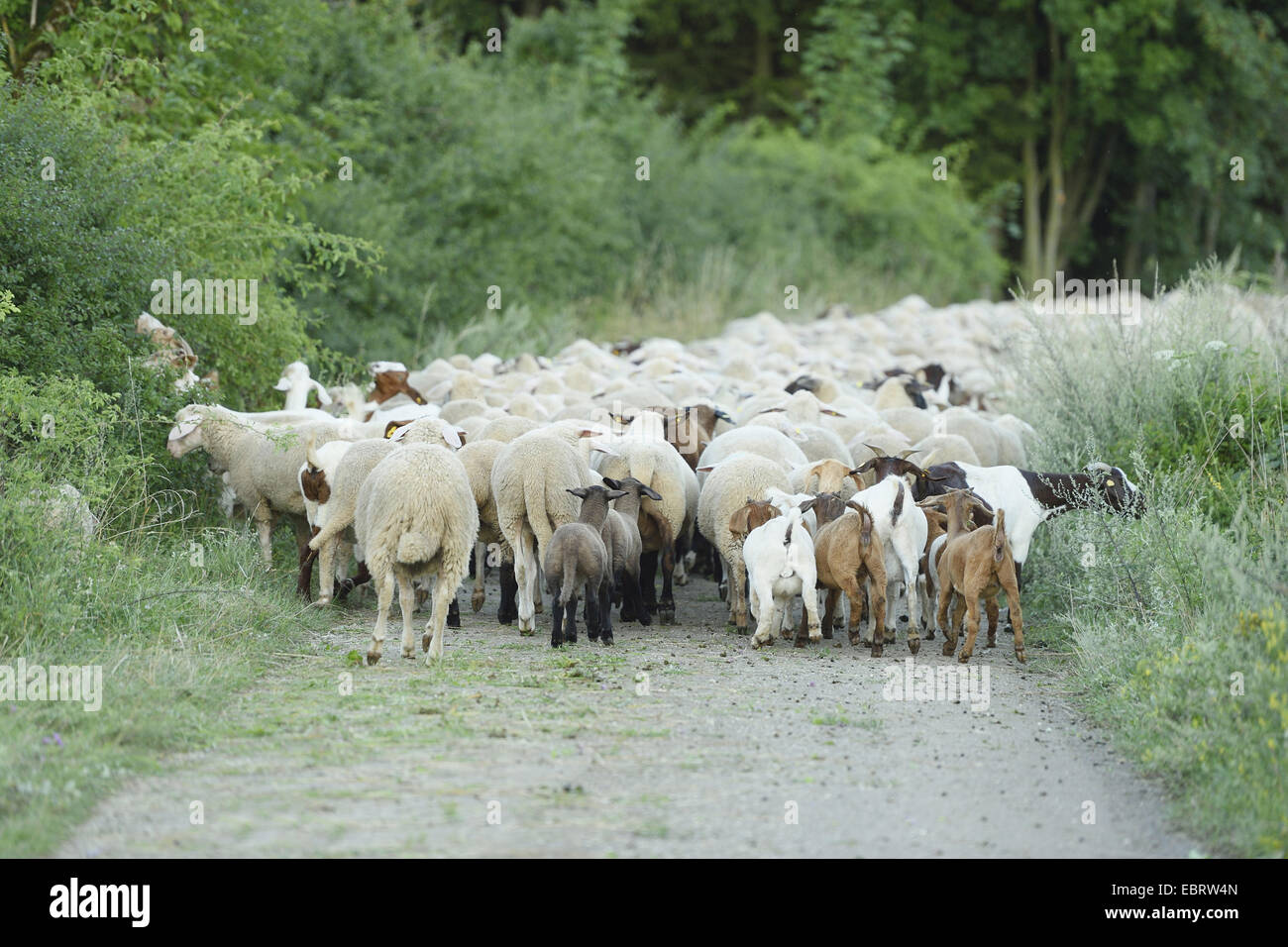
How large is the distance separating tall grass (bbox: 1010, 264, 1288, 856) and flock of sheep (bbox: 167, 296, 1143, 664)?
53cm

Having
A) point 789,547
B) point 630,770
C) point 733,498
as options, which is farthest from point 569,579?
point 630,770

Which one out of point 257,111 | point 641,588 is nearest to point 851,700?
point 641,588

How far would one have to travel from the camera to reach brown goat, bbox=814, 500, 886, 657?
9.39m

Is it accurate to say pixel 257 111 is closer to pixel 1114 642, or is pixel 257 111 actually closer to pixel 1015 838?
pixel 1114 642

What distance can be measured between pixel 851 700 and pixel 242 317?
724 centimetres

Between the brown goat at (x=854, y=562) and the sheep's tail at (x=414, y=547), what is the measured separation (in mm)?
2496

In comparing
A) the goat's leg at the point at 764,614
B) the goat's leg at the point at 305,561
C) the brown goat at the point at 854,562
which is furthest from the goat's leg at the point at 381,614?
the brown goat at the point at 854,562

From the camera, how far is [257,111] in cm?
1700

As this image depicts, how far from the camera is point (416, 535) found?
858 centimetres

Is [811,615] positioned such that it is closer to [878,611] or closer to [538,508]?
[878,611]

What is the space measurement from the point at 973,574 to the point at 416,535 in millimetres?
3231

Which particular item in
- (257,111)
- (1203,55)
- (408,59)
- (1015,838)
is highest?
(1203,55)

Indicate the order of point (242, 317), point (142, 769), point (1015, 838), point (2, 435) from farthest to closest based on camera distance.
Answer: point (242, 317), point (2, 435), point (142, 769), point (1015, 838)

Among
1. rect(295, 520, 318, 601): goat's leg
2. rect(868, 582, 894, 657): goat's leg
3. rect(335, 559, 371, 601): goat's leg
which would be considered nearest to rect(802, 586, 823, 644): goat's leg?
rect(868, 582, 894, 657): goat's leg
